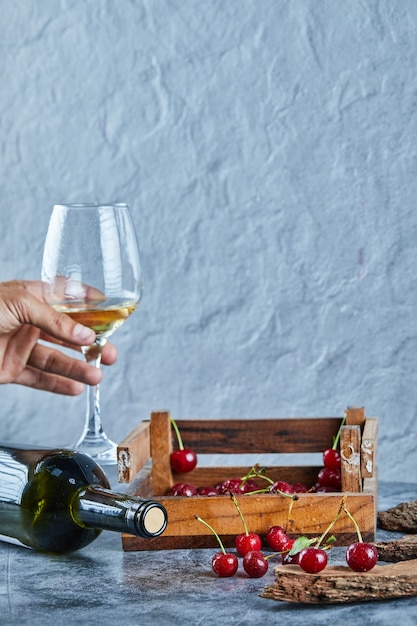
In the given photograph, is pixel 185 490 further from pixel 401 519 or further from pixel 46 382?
pixel 46 382

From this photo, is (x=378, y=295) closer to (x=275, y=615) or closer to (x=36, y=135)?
(x=36, y=135)

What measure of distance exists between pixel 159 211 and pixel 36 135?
0.29 metres

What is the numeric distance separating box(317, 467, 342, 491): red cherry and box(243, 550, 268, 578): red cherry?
213 mm

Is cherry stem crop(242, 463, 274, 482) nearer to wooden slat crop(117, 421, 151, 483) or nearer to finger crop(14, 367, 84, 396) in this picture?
wooden slat crop(117, 421, 151, 483)

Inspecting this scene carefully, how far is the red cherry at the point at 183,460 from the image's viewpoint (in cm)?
114

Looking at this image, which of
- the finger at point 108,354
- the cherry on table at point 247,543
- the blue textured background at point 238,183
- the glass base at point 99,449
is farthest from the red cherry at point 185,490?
the blue textured background at point 238,183

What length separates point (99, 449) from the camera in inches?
58.0

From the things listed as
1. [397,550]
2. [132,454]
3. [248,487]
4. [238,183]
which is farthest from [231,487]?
[238,183]

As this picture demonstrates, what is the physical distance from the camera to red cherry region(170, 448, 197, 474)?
1145mm

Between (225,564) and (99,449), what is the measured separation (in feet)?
1.90

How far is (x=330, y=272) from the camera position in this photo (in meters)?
1.75

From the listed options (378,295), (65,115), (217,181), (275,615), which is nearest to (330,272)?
(378,295)

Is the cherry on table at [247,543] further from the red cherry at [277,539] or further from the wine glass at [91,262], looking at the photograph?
the wine glass at [91,262]

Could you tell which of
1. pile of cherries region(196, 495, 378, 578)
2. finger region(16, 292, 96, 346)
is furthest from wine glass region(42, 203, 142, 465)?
Answer: pile of cherries region(196, 495, 378, 578)
